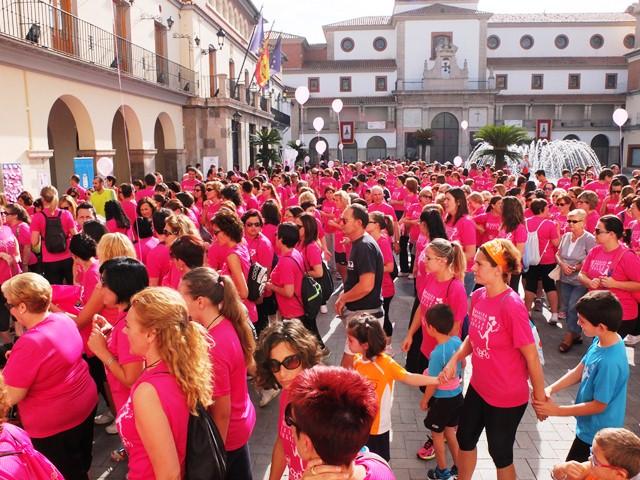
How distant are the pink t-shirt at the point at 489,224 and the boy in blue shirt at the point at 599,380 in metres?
4.70

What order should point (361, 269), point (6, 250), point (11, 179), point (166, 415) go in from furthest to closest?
point (11, 179) → point (6, 250) → point (361, 269) → point (166, 415)

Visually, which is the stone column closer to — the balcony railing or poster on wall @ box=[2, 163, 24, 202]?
the balcony railing

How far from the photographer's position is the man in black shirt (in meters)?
5.06

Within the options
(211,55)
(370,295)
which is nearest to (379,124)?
(211,55)

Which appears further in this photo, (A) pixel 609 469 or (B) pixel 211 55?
(B) pixel 211 55

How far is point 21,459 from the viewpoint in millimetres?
2168

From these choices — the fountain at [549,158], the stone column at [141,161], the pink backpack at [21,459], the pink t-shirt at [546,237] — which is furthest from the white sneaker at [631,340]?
the fountain at [549,158]

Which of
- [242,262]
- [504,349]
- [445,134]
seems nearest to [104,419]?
[242,262]

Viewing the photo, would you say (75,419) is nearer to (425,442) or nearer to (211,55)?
(425,442)

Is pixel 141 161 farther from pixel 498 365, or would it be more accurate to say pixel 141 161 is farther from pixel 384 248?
pixel 498 365

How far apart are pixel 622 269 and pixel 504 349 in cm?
273

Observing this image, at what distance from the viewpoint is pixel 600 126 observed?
51.2m

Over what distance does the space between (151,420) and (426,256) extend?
2805mm

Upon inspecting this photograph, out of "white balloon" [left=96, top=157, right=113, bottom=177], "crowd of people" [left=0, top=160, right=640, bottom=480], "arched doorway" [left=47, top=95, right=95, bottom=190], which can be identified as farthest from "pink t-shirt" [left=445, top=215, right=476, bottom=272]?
"arched doorway" [left=47, top=95, right=95, bottom=190]
